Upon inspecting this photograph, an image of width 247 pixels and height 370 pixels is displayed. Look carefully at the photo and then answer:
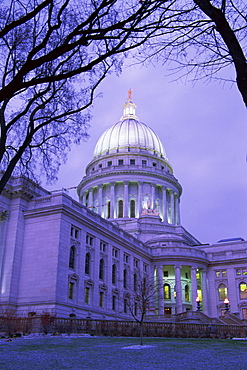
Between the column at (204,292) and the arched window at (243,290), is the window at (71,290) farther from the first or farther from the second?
the arched window at (243,290)

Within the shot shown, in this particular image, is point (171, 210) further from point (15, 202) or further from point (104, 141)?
point (15, 202)

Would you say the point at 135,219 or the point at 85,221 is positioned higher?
the point at 135,219

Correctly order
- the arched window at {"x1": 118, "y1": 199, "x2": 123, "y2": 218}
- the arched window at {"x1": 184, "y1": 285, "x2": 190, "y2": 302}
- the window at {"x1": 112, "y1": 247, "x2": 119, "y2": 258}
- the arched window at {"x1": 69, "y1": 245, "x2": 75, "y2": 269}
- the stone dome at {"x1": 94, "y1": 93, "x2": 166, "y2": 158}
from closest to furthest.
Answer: the arched window at {"x1": 69, "y1": 245, "x2": 75, "y2": 269} < the window at {"x1": 112, "y1": 247, "x2": 119, "y2": 258} < the arched window at {"x1": 184, "y1": 285, "x2": 190, "y2": 302} < the arched window at {"x1": 118, "y1": 199, "x2": 123, "y2": 218} < the stone dome at {"x1": 94, "y1": 93, "x2": 166, "y2": 158}

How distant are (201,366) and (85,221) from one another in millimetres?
41157

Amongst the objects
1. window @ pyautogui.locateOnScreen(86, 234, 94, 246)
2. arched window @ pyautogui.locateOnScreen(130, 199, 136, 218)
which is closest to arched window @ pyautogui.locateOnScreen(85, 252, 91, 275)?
A: window @ pyautogui.locateOnScreen(86, 234, 94, 246)

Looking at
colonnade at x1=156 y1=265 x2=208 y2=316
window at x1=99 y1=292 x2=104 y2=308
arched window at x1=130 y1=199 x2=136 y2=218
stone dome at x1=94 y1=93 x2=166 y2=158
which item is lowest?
window at x1=99 y1=292 x2=104 y2=308

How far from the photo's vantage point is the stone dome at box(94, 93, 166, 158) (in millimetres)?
103188

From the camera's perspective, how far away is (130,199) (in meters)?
93.8

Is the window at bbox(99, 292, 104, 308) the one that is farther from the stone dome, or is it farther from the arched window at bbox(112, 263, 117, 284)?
the stone dome

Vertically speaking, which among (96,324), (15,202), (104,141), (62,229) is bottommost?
(96,324)

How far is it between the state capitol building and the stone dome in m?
0.28

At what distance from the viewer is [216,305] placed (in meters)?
74.3

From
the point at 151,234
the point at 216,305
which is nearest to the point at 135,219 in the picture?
the point at 151,234

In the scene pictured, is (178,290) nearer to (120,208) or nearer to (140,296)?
(140,296)
